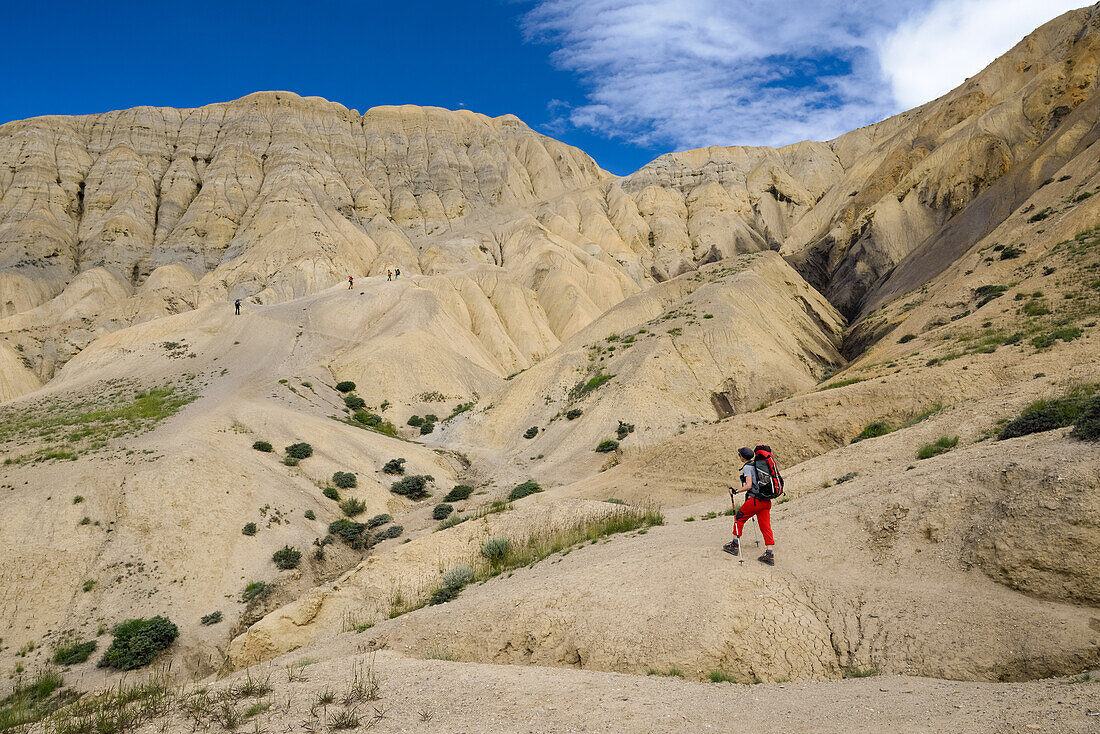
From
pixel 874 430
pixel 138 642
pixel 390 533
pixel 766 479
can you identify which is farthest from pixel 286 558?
pixel 874 430

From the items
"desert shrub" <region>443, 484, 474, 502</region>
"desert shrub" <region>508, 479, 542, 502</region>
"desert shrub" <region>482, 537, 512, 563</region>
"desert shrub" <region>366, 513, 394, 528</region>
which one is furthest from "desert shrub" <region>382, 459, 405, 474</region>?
"desert shrub" <region>482, 537, 512, 563</region>

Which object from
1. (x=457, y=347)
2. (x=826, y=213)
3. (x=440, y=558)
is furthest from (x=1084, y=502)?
(x=826, y=213)

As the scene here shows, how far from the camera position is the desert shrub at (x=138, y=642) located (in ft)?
58.2

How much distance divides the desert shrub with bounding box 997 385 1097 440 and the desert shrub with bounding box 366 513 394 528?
25.1 m

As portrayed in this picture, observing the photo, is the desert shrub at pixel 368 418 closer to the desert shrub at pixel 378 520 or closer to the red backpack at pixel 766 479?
the desert shrub at pixel 378 520

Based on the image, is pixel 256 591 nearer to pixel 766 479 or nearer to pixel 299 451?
pixel 299 451

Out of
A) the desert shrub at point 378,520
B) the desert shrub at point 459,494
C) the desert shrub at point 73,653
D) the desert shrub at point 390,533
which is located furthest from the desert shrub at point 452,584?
the desert shrub at point 459,494

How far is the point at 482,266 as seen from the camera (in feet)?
263

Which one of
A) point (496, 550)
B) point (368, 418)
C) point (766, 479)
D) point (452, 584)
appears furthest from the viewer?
point (368, 418)

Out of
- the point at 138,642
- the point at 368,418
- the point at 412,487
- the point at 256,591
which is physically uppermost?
the point at 368,418

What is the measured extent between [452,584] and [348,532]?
50.7 ft

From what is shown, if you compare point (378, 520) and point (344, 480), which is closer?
point (378, 520)

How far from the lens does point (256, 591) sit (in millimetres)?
→ 21578

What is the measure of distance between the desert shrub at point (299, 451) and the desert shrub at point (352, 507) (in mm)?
4217
